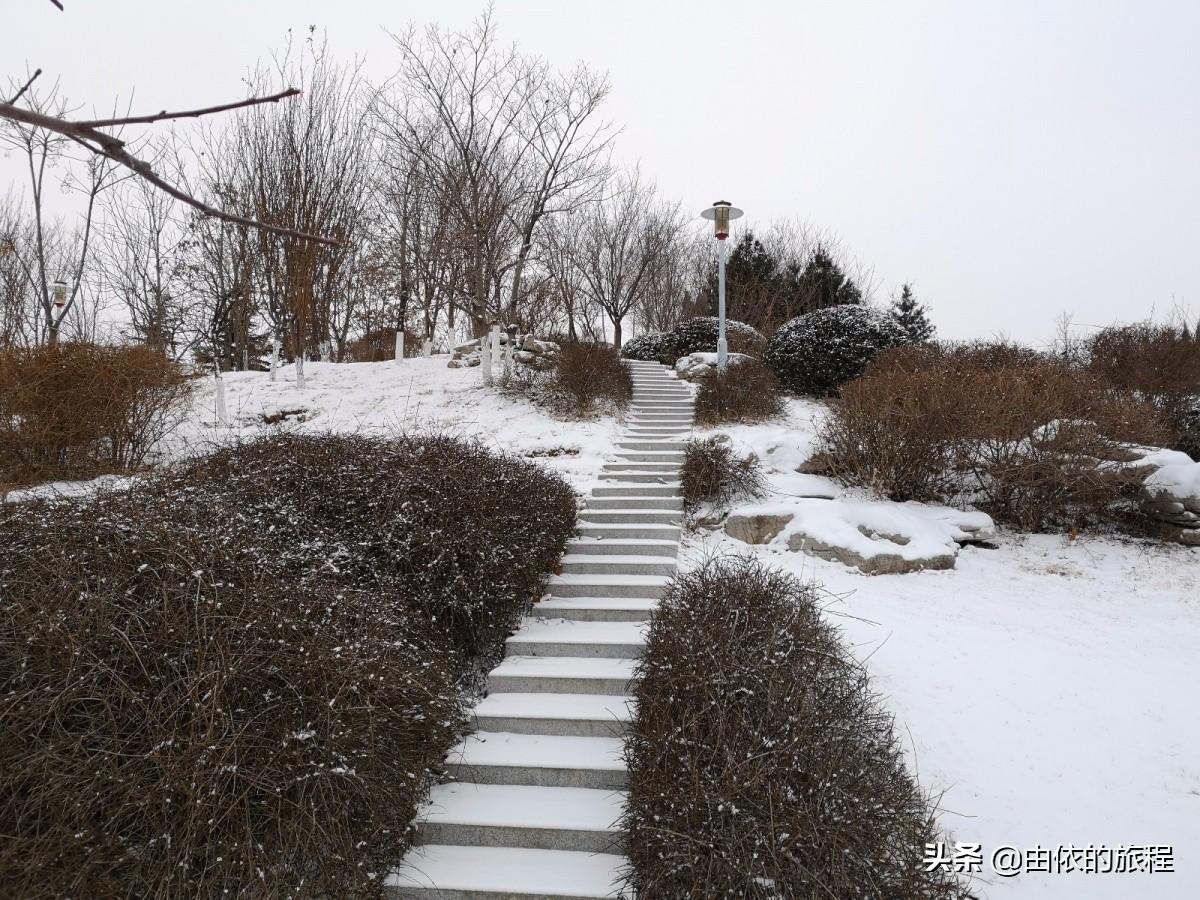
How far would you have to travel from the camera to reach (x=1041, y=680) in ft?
16.3

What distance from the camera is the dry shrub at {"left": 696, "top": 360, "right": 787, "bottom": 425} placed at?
11.3 meters

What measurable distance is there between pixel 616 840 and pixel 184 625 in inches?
96.8

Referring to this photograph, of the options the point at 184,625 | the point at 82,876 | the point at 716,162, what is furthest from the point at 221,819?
the point at 716,162

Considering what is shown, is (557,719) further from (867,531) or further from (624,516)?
(867,531)

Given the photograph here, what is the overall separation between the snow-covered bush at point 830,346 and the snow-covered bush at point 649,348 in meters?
4.99

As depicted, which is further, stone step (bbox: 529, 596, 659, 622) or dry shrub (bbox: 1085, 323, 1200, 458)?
dry shrub (bbox: 1085, 323, 1200, 458)

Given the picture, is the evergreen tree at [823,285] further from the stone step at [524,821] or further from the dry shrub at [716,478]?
the stone step at [524,821]

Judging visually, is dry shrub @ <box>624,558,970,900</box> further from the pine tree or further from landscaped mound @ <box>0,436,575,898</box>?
the pine tree

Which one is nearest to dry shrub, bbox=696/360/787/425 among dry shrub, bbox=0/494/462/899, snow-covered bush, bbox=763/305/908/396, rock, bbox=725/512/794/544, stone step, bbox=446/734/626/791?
snow-covered bush, bbox=763/305/908/396

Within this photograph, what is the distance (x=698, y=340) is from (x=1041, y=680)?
13531mm

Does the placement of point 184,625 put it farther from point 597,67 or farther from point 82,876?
point 597,67

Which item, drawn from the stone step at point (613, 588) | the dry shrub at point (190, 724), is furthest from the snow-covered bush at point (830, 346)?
the dry shrub at point (190, 724)

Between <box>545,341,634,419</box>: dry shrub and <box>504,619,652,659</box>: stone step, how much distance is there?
606 centimetres

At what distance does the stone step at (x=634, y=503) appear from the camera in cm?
791
